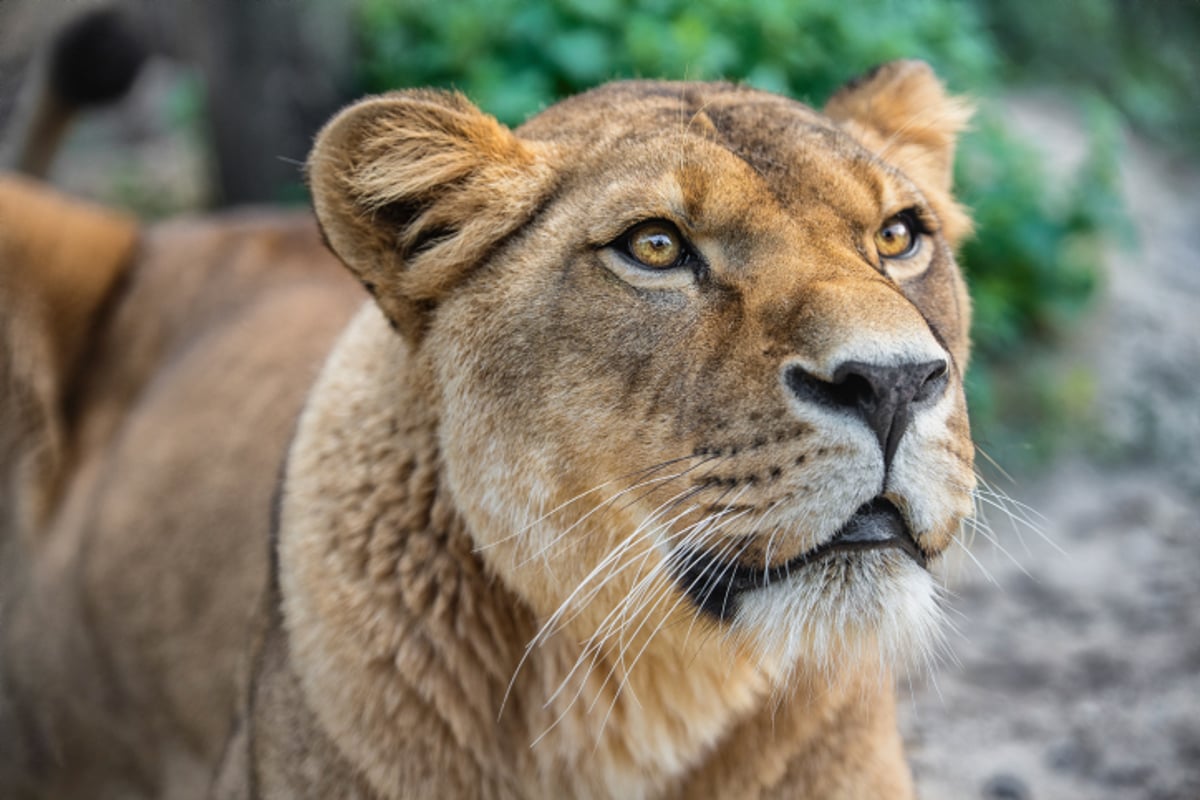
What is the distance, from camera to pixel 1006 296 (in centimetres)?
593

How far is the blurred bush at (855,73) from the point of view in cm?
532

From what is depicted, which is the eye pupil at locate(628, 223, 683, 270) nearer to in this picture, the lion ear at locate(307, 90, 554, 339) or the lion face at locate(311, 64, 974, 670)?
the lion face at locate(311, 64, 974, 670)

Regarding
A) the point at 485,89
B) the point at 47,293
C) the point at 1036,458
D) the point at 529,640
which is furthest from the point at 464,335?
the point at 1036,458

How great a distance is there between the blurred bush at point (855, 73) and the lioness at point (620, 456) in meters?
2.26

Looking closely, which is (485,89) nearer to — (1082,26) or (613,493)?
(613,493)

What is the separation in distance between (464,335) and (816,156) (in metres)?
0.81

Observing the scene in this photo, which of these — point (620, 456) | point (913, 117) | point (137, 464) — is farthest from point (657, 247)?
point (137, 464)

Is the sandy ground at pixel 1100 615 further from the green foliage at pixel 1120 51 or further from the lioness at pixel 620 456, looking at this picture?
the green foliage at pixel 1120 51

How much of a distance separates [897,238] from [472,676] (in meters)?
1.29

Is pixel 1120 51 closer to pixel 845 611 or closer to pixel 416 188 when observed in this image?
pixel 416 188

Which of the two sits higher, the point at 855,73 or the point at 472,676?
the point at 855,73

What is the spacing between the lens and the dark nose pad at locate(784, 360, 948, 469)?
2018 mm

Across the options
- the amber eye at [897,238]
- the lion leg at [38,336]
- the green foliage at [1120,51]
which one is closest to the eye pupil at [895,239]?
the amber eye at [897,238]

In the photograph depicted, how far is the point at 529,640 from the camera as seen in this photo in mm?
2611
